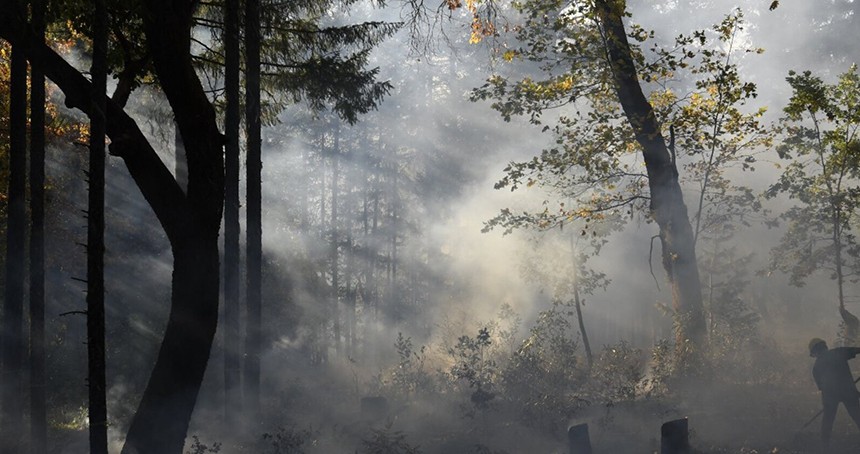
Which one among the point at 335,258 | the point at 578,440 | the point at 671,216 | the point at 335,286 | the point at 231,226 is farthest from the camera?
the point at 335,258

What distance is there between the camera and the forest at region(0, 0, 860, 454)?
→ 7738 mm

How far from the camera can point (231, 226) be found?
554 inches

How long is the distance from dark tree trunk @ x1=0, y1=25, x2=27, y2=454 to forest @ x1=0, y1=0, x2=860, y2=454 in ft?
0.14

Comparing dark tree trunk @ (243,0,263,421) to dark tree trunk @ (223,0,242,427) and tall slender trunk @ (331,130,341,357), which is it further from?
tall slender trunk @ (331,130,341,357)

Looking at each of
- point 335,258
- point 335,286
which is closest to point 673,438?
point 335,286

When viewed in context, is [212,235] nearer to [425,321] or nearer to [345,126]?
[425,321]

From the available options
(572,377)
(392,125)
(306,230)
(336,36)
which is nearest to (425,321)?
(306,230)

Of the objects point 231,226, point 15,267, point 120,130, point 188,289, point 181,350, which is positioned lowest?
point 181,350

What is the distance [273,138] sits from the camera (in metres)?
43.0

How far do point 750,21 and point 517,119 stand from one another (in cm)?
1987

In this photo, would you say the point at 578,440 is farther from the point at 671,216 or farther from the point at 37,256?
the point at 37,256

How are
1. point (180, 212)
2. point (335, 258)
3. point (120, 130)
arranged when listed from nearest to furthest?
1. point (120, 130)
2. point (180, 212)
3. point (335, 258)

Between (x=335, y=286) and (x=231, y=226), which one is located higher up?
(x=335, y=286)

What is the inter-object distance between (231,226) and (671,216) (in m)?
8.93
